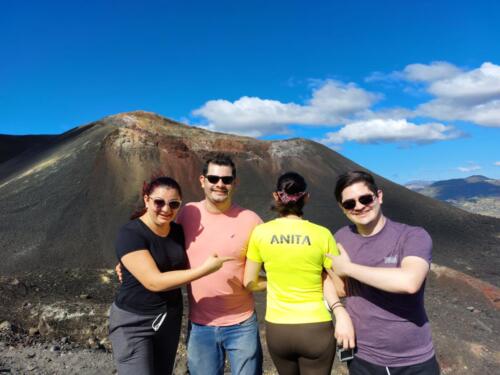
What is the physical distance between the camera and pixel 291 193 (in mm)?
2998

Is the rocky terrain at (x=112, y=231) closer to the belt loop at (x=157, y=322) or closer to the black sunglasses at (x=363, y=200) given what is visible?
the belt loop at (x=157, y=322)

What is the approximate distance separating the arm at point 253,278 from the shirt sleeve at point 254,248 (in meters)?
0.04

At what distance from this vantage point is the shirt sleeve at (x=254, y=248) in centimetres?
306

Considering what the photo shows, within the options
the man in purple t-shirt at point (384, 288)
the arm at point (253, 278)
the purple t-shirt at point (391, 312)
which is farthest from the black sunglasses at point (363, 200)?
the arm at point (253, 278)

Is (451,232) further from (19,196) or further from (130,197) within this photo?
(19,196)

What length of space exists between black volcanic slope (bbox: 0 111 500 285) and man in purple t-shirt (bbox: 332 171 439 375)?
13.4m

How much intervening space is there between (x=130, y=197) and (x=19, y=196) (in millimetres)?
5036

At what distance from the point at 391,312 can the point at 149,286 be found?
177 cm

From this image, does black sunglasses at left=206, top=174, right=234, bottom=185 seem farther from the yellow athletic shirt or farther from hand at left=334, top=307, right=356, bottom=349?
hand at left=334, top=307, right=356, bottom=349

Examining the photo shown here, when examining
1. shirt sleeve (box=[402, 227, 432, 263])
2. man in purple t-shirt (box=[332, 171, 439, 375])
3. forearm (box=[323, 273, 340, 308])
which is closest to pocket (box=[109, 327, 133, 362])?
forearm (box=[323, 273, 340, 308])

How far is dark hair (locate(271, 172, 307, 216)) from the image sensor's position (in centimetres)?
299

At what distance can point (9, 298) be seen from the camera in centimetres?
1124

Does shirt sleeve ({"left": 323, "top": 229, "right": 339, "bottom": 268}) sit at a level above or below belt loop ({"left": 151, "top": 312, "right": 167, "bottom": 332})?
above

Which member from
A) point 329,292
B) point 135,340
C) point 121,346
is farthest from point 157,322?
point 329,292
